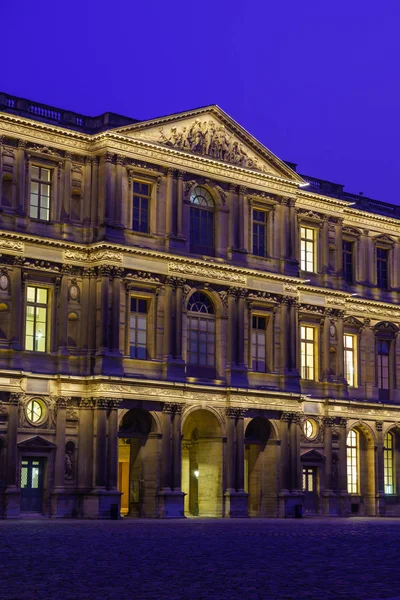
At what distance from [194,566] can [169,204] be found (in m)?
30.4

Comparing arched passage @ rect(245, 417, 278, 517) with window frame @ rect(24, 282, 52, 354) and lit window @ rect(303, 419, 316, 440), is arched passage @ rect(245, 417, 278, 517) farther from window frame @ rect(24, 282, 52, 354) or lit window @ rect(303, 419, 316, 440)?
window frame @ rect(24, 282, 52, 354)

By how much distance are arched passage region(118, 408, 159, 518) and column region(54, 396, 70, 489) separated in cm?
263

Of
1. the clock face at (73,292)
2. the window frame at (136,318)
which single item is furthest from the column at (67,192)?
the window frame at (136,318)

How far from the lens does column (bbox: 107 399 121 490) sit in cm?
4450

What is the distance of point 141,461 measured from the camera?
46.9 m

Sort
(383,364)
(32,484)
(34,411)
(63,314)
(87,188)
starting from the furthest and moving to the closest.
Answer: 1. (383,364)
2. (87,188)
3. (63,314)
4. (34,411)
5. (32,484)

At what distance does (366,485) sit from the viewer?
57.2m

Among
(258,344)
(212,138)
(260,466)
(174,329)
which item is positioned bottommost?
(260,466)

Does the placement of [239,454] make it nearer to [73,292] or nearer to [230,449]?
[230,449]

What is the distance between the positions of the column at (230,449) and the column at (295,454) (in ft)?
11.9

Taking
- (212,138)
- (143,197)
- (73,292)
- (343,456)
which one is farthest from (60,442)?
(343,456)

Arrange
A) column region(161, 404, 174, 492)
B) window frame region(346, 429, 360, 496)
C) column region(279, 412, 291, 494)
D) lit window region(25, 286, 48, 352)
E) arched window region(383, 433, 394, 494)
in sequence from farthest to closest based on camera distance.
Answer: arched window region(383, 433, 394, 494), window frame region(346, 429, 360, 496), column region(279, 412, 291, 494), column region(161, 404, 174, 492), lit window region(25, 286, 48, 352)

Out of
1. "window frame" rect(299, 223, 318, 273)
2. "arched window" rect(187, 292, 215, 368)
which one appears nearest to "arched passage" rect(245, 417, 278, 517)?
"arched window" rect(187, 292, 215, 368)

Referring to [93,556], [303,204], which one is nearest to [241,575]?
[93,556]
